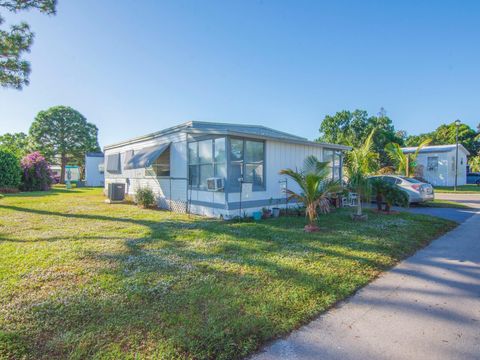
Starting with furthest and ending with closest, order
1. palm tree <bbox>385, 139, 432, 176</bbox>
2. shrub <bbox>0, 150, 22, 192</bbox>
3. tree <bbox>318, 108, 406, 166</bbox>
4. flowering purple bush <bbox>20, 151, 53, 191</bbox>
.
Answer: tree <bbox>318, 108, 406, 166</bbox> → flowering purple bush <bbox>20, 151, 53, 191</bbox> → palm tree <bbox>385, 139, 432, 176</bbox> → shrub <bbox>0, 150, 22, 192</bbox>

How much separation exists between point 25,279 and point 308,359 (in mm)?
3918

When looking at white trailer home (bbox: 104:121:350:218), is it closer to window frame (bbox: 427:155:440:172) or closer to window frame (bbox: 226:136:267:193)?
window frame (bbox: 226:136:267:193)

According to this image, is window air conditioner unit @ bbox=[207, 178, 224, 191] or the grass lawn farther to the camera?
window air conditioner unit @ bbox=[207, 178, 224, 191]

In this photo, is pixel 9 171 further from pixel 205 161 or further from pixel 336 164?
pixel 336 164

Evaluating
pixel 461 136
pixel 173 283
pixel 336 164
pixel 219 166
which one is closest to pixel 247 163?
pixel 219 166

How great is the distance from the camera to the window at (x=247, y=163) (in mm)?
8734

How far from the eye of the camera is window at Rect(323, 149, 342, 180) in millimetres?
12492

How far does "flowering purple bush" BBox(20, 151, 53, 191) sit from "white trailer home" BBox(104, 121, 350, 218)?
13.9m

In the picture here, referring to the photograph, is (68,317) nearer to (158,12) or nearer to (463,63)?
(158,12)

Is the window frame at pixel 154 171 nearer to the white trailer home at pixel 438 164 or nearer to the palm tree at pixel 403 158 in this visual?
the palm tree at pixel 403 158

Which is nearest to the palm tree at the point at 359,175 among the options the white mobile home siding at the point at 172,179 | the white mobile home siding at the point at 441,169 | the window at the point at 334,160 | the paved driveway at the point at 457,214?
the paved driveway at the point at 457,214

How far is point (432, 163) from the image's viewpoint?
84.3 feet

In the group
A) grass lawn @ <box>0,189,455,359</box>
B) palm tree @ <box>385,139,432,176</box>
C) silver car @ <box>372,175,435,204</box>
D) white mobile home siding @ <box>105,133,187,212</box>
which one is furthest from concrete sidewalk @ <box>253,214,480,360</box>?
palm tree @ <box>385,139,432,176</box>

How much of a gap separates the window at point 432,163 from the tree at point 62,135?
38.6 meters
